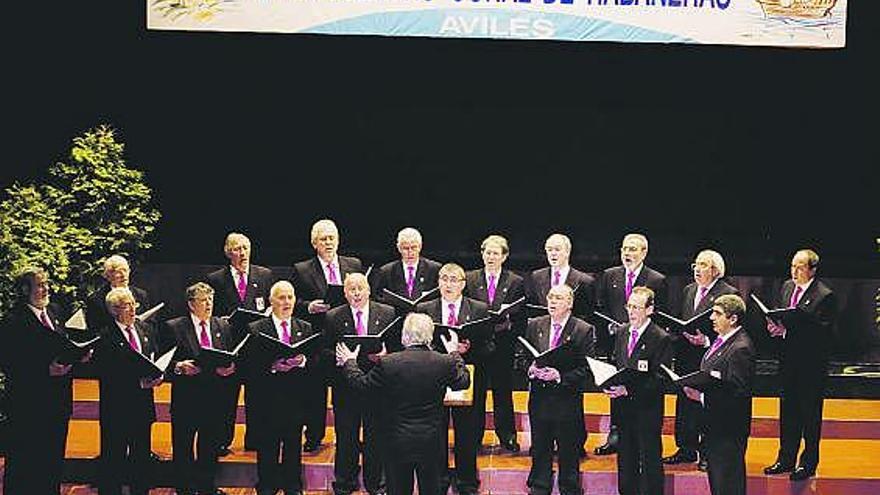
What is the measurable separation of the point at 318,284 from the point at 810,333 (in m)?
3.04

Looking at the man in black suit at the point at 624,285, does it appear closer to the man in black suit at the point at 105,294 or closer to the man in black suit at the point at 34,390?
the man in black suit at the point at 105,294

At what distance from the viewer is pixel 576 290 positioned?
8680 mm

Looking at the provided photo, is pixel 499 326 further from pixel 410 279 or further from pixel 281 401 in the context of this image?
pixel 281 401

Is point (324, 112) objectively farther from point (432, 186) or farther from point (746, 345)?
point (746, 345)

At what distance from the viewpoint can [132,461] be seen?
807cm

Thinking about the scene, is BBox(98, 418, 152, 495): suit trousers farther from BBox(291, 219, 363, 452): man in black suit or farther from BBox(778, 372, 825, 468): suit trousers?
BBox(778, 372, 825, 468): suit trousers

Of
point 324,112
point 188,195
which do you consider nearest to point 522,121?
point 324,112

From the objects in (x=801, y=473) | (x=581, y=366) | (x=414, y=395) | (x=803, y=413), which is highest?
(x=581, y=366)

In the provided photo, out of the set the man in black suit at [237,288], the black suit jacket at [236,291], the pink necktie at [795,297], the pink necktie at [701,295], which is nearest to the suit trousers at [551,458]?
the pink necktie at [701,295]

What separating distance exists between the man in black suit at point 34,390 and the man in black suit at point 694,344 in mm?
3533

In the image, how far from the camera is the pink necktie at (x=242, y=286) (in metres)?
8.89

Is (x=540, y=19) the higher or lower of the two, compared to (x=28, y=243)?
higher

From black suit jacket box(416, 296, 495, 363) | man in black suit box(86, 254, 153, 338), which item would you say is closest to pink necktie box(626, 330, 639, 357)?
black suit jacket box(416, 296, 495, 363)

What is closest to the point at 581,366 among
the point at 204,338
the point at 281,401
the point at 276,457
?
the point at 281,401
